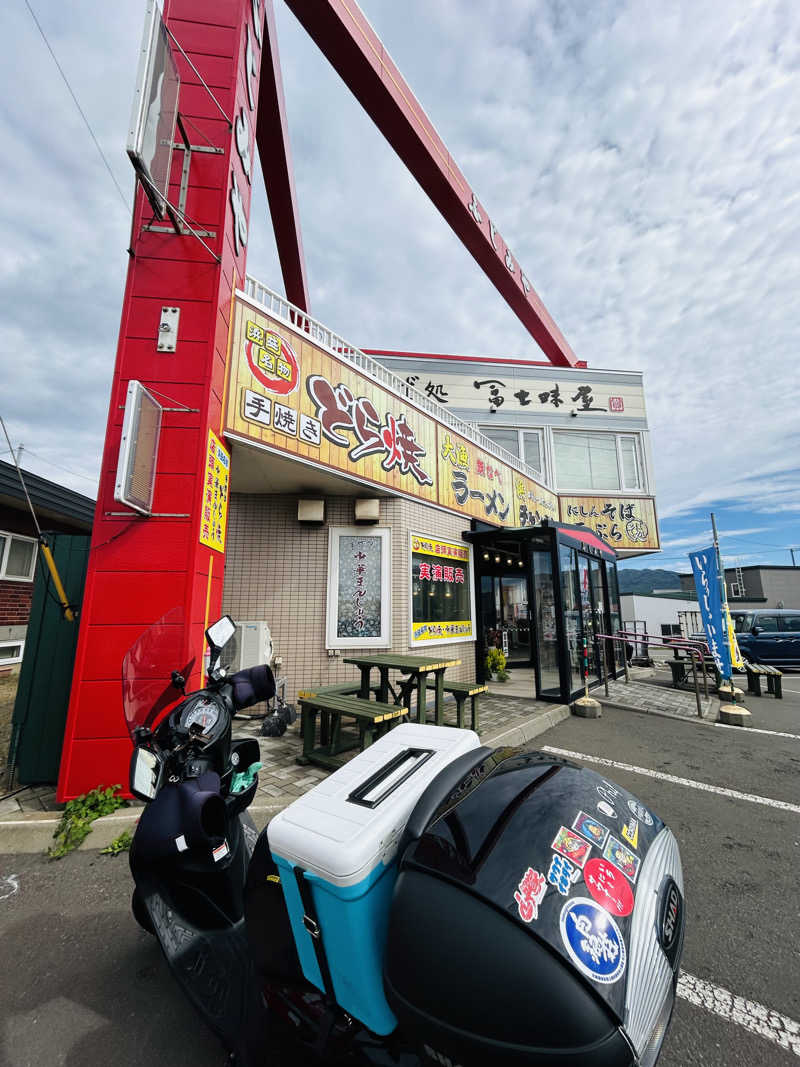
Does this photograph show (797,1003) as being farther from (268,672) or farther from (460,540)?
(460,540)

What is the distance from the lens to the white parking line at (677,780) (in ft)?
11.8

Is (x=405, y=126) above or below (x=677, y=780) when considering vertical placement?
above

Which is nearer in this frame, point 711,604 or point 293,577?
point 293,577

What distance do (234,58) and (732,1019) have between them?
8.06 meters

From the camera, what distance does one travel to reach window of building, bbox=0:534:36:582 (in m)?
8.46

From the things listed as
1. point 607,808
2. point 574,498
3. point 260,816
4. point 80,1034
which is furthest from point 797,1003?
point 574,498

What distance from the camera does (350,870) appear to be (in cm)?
105

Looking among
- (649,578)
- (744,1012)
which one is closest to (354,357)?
(744,1012)

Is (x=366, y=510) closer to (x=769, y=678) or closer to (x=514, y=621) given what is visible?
(x=514, y=621)

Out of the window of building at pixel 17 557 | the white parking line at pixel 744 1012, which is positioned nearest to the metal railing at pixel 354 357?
the white parking line at pixel 744 1012

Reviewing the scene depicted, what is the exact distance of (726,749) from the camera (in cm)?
502

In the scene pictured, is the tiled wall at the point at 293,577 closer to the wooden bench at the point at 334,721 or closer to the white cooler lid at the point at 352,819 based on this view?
the wooden bench at the point at 334,721

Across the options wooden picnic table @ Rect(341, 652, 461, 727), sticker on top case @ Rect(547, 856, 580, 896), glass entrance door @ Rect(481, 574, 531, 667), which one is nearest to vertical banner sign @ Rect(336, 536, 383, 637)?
wooden picnic table @ Rect(341, 652, 461, 727)

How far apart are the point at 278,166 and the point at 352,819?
11939 mm
